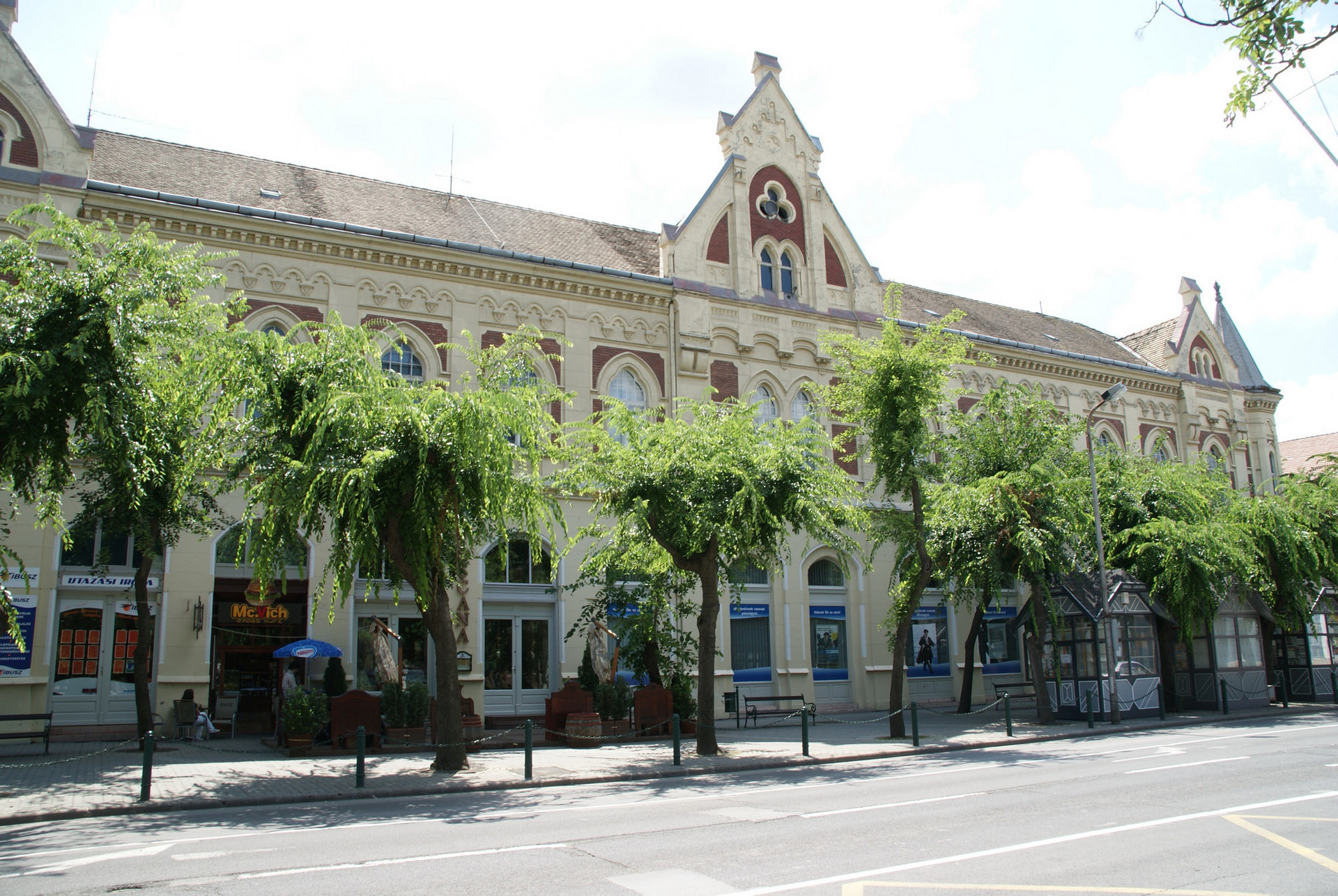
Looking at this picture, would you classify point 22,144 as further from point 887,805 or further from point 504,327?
point 887,805

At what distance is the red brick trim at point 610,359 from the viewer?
996 inches

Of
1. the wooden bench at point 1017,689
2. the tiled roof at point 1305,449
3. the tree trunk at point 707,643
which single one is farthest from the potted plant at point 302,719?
the tiled roof at point 1305,449

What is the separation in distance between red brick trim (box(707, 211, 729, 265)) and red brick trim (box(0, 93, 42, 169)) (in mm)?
16497

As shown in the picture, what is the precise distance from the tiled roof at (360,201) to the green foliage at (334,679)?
1098cm

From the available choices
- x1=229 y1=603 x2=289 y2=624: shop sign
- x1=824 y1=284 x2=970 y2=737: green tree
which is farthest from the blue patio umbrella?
x1=824 y1=284 x2=970 y2=737: green tree

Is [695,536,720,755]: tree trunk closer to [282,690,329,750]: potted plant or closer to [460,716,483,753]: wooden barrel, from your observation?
[460,716,483,753]: wooden barrel

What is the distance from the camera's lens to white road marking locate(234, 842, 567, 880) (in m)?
7.98

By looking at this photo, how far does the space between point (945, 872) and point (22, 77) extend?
23.8 meters

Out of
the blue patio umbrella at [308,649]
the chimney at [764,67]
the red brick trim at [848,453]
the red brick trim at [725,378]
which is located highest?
the chimney at [764,67]

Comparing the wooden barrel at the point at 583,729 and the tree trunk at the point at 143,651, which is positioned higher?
the tree trunk at the point at 143,651

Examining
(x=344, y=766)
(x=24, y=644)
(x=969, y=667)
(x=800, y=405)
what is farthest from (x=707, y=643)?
(x=24, y=644)

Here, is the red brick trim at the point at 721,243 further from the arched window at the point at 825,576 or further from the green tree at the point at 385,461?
the green tree at the point at 385,461

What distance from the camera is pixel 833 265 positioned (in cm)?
2964

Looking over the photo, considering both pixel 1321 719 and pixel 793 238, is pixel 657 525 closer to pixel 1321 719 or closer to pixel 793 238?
pixel 793 238
